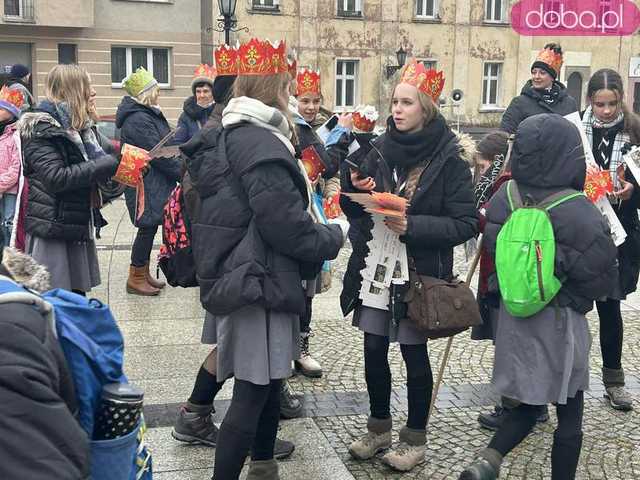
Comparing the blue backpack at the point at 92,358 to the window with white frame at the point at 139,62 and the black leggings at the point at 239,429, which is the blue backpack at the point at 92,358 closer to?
the black leggings at the point at 239,429

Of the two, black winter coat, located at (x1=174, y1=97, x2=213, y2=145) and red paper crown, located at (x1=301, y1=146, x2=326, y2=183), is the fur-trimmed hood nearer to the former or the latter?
red paper crown, located at (x1=301, y1=146, x2=326, y2=183)

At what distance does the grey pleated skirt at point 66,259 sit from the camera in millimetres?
5082

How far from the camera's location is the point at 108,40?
27.2m

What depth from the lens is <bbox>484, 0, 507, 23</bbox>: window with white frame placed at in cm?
3269

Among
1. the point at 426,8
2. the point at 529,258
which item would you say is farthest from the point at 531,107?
the point at 426,8

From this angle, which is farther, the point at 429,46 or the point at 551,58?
the point at 429,46

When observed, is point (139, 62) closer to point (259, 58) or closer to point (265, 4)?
point (265, 4)

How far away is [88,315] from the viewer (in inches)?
73.9

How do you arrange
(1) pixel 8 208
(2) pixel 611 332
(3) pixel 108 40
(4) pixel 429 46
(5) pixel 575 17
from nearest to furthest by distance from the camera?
(2) pixel 611 332
(1) pixel 8 208
(3) pixel 108 40
(4) pixel 429 46
(5) pixel 575 17

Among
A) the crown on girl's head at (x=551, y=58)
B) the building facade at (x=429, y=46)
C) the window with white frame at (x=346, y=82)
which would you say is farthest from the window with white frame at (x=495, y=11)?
the crown on girl's head at (x=551, y=58)

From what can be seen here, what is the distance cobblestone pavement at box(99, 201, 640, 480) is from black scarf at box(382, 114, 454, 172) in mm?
1477

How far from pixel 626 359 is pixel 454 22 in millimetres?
27989

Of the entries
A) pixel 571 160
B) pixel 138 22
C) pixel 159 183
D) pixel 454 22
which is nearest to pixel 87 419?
pixel 571 160

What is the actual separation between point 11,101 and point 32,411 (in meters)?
4.43
